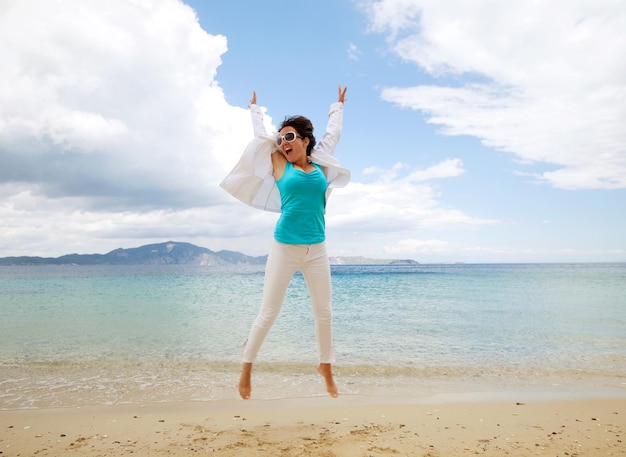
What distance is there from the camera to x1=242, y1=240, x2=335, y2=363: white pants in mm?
3838

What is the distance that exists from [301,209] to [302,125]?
869 mm

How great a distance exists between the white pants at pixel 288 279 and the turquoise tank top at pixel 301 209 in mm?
79

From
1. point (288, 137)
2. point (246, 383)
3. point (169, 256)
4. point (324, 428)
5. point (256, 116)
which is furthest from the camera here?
point (169, 256)

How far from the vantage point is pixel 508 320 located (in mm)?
15547

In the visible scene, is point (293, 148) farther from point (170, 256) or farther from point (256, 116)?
point (170, 256)

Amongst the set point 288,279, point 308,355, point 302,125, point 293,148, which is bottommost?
point 308,355

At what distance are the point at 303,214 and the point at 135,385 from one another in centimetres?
549

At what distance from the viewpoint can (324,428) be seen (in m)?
5.16

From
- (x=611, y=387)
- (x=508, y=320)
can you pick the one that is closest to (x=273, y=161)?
(x=611, y=387)

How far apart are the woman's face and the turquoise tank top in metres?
0.16

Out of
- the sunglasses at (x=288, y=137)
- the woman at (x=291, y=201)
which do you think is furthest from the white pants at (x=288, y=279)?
the sunglasses at (x=288, y=137)

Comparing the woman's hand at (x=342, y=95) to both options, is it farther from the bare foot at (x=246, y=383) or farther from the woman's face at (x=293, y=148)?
the bare foot at (x=246, y=383)

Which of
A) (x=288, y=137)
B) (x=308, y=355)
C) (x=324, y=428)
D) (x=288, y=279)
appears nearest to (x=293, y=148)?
(x=288, y=137)

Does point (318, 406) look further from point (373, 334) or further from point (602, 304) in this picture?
point (602, 304)
